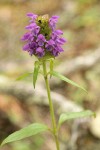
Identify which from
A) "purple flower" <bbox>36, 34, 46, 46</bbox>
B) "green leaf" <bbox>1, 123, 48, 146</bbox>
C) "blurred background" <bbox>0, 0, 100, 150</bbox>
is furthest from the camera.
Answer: "blurred background" <bbox>0, 0, 100, 150</bbox>

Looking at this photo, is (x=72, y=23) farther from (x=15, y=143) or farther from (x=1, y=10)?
(x=15, y=143)

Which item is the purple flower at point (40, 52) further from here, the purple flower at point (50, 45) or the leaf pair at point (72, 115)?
the leaf pair at point (72, 115)

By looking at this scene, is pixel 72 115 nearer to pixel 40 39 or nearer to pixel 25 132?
pixel 25 132

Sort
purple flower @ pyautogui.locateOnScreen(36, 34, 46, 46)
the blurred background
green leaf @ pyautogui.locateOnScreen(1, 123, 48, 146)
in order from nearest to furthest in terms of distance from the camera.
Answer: purple flower @ pyautogui.locateOnScreen(36, 34, 46, 46), green leaf @ pyautogui.locateOnScreen(1, 123, 48, 146), the blurred background

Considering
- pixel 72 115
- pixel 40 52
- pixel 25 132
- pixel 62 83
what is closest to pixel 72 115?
pixel 72 115

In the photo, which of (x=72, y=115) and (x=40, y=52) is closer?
(x=40, y=52)

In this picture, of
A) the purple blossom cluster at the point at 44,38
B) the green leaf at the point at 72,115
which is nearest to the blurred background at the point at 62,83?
the green leaf at the point at 72,115

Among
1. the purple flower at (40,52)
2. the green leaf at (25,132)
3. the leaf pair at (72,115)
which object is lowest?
the green leaf at (25,132)

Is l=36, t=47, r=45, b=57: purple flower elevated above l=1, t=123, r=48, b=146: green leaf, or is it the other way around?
l=36, t=47, r=45, b=57: purple flower

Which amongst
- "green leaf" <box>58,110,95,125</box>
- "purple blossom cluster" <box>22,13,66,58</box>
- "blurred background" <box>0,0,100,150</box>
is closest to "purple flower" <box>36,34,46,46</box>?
"purple blossom cluster" <box>22,13,66,58</box>

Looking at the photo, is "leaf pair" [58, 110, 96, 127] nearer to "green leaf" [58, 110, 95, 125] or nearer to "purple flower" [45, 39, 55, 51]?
"green leaf" [58, 110, 95, 125]
